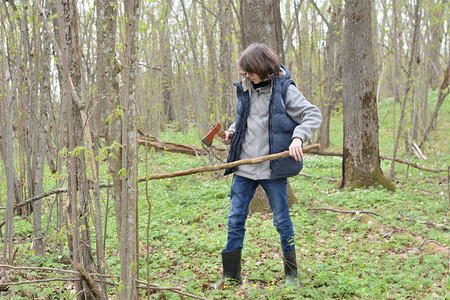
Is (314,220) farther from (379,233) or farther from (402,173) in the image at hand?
(402,173)

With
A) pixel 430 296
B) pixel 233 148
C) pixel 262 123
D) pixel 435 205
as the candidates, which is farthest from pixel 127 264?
pixel 435 205

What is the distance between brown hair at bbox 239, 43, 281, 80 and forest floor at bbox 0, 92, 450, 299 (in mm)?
1195

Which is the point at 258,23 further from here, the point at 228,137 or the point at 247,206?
the point at 247,206

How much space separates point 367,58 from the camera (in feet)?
19.2

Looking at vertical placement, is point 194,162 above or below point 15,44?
below

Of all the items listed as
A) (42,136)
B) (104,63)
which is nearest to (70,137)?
(104,63)

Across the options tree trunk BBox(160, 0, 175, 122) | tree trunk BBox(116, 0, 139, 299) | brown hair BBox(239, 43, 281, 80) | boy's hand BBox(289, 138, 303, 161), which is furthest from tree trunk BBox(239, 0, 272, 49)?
tree trunk BBox(116, 0, 139, 299)

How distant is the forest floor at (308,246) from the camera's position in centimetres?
300

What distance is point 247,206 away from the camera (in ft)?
9.88

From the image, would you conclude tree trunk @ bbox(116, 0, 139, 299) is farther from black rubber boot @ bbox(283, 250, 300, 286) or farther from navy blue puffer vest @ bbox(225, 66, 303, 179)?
black rubber boot @ bbox(283, 250, 300, 286)

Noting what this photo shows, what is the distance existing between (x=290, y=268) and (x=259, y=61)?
1.71 meters

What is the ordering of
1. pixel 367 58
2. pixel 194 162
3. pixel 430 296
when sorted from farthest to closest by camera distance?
pixel 194 162, pixel 367 58, pixel 430 296

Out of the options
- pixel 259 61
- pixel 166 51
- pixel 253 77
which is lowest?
pixel 253 77

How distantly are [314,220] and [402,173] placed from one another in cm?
335
